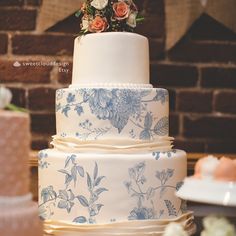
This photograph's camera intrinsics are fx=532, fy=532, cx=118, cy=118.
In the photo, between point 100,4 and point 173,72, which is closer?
point 100,4

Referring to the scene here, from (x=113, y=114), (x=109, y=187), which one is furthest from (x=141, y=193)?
(x=113, y=114)

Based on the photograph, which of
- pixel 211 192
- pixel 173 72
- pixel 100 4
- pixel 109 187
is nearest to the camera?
pixel 211 192

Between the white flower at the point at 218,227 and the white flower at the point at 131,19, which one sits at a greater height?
the white flower at the point at 131,19

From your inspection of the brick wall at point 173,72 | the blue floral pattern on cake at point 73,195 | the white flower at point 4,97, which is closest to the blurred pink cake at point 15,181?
the white flower at point 4,97

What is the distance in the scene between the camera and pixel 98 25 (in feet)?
3.81

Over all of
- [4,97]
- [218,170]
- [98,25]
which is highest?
[98,25]

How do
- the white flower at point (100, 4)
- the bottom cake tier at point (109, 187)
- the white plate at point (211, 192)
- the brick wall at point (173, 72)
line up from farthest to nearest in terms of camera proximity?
the brick wall at point (173, 72)
the white flower at point (100, 4)
the bottom cake tier at point (109, 187)
the white plate at point (211, 192)

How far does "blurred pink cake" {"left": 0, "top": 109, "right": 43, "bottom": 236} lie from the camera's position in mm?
844

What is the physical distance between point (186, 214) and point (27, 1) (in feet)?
2.72

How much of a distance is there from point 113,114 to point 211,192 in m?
0.35

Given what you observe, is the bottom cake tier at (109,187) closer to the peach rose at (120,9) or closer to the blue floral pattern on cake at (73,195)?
the blue floral pattern on cake at (73,195)

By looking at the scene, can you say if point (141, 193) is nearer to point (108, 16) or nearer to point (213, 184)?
point (213, 184)

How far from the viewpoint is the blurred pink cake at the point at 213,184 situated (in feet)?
2.62

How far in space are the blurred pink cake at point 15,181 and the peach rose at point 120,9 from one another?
0.39 meters
